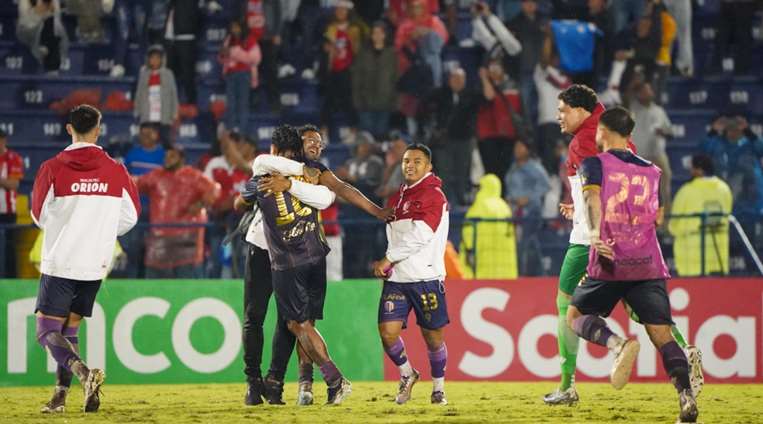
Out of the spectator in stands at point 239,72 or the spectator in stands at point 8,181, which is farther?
the spectator in stands at point 239,72

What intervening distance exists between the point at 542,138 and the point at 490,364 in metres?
5.38

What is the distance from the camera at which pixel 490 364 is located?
14.3m

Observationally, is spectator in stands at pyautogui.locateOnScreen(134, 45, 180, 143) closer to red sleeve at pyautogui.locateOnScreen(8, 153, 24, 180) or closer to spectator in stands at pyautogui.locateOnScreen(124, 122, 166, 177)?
spectator in stands at pyautogui.locateOnScreen(124, 122, 166, 177)

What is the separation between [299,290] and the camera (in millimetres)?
10312

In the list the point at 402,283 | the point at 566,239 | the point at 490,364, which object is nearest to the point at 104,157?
the point at 402,283

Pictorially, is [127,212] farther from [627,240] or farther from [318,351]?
[627,240]

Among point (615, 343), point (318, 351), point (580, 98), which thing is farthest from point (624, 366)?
point (318, 351)

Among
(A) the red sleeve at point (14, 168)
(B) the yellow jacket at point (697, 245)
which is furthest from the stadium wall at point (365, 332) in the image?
(A) the red sleeve at point (14, 168)

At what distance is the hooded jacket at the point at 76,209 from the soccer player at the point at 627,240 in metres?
3.54

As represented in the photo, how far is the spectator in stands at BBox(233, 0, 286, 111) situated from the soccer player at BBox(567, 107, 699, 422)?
10771 mm

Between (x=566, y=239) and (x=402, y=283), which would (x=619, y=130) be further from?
(x=566, y=239)

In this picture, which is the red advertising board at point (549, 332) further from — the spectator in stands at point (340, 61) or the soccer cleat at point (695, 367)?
the spectator in stands at point (340, 61)

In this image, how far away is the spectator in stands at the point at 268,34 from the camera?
757 inches

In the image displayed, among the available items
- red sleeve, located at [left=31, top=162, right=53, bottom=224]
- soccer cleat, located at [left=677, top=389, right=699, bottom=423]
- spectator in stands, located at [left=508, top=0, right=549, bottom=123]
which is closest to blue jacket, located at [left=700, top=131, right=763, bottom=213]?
spectator in stands, located at [left=508, top=0, right=549, bottom=123]
